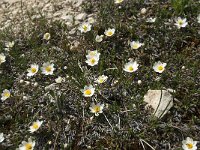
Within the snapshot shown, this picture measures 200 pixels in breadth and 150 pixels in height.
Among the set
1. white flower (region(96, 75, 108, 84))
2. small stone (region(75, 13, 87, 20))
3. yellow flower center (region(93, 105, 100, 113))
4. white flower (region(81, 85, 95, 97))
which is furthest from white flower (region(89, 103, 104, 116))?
small stone (region(75, 13, 87, 20))

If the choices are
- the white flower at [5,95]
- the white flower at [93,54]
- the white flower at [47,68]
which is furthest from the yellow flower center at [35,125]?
the white flower at [93,54]

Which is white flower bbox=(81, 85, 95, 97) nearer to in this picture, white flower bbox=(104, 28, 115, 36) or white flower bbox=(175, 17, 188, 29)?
white flower bbox=(104, 28, 115, 36)

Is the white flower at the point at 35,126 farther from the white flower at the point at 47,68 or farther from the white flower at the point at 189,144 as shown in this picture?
the white flower at the point at 189,144

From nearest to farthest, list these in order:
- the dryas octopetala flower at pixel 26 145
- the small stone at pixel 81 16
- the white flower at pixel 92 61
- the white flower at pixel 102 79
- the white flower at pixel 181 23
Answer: the dryas octopetala flower at pixel 26 145
the white flower at pixel 102 79
the white flower at pixel 92 61
the white flower at pixel 181 23
the small stone at pixel 81 16

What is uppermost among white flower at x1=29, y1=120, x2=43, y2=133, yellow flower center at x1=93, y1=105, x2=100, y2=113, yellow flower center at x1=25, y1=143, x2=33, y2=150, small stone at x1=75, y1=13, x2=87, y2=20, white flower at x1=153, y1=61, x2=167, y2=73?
small stone at x1=75, y1=13, x2=87, y2=20

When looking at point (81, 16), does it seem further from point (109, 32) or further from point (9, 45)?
point (9, 45)

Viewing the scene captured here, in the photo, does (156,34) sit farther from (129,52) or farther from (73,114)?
(73,114)
